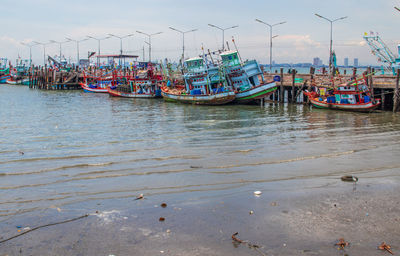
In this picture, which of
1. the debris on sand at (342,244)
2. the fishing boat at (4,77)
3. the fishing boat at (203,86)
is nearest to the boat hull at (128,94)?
the fishing boat at (203,86)

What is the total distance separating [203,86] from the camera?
43.7 meters

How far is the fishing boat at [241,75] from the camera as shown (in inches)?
1613

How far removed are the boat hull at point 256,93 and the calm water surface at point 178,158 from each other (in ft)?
44.5

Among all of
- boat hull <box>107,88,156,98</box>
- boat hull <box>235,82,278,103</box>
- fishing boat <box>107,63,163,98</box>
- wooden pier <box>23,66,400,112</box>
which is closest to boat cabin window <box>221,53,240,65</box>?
boat hull <box>235,82,278,103</box>

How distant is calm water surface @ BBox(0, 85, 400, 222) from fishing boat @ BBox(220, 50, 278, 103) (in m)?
14.3

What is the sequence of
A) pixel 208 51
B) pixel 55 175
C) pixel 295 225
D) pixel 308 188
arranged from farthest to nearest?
pixel 208 51, pixel 55 175, pixel 308 188, pixel 295 225

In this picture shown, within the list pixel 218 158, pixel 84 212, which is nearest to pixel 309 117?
pixel 218 158

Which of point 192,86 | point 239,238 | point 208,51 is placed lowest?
point 239,238

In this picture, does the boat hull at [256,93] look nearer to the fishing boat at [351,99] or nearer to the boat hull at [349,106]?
the boat hull at [349,106]

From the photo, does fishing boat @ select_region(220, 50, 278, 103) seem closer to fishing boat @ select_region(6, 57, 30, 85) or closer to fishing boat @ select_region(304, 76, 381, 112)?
fishing boat @ select_region(304, 76, 381, 112)

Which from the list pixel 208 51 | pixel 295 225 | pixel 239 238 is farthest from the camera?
pixel 208 51

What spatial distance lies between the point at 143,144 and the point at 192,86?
90.4 ft

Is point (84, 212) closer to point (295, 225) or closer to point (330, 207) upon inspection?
point (295, 225)

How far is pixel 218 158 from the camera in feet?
49.2
